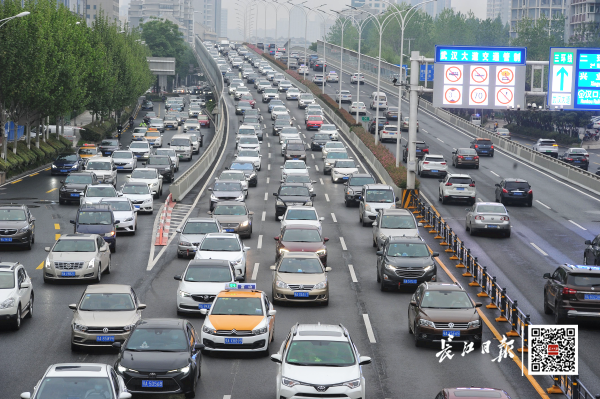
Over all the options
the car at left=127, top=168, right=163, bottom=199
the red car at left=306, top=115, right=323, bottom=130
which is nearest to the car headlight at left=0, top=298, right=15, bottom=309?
the car at left=127, top=168, right=163, bottom=199

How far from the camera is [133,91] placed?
4075 inches

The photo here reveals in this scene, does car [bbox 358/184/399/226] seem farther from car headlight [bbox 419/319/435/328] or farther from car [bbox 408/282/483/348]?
car headlight [bbox 419/319/435/328]

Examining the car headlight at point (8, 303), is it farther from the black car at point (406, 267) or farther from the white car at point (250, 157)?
the white car at point (250, 157)

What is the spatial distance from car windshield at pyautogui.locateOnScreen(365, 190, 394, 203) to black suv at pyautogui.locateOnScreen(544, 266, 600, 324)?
1746cm

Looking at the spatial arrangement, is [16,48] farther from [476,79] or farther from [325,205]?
[476,79]

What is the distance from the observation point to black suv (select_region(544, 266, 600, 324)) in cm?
2267

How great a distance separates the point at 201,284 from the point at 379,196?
1826cm

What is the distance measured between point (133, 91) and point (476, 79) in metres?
70.9

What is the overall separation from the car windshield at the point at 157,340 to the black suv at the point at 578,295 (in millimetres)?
10897

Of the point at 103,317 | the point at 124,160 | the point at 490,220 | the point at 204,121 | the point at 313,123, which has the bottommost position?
the point at 490,220

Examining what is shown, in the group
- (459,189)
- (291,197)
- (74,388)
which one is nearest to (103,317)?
(74,388)

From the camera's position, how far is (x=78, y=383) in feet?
44.8

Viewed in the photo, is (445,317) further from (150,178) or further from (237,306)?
(150,178)

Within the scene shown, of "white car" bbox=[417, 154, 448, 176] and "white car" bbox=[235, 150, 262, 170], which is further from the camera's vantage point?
"white car" bbox=[235, 150, 262, 170]
